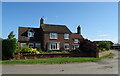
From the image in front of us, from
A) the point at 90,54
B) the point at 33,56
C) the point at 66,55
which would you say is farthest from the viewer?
the point at 90,54

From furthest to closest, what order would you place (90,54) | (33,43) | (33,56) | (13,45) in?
(33,43) < (90,54) < (33,56) < (13,45)

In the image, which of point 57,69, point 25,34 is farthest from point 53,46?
point 57,69

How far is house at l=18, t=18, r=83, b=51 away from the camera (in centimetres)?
3609

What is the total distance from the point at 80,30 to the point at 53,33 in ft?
50.4

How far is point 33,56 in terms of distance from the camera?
23.7 m

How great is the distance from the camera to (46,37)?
37.0m

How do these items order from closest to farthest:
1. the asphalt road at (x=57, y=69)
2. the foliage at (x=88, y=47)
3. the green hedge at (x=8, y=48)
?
the asphalt road at (x=57, y=69), the green hedge at (x=8, y=48), the foliage at (x=88, y=47)

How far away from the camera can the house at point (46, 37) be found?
118 feet

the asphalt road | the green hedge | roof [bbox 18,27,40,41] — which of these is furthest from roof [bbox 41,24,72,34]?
the asphalt road

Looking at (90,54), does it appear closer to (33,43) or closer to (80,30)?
(33,43)

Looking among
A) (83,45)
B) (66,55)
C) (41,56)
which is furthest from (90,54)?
(41,56)

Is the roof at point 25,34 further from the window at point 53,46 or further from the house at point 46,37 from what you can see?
the window at point 53,46

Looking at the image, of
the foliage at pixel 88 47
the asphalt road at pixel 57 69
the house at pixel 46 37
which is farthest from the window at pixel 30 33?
the asphalt road at pixel 57 69

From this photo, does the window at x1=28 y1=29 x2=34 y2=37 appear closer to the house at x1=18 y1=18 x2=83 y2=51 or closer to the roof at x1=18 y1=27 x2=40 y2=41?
the house at x1=18 y1=18 x2=83 y2=51
